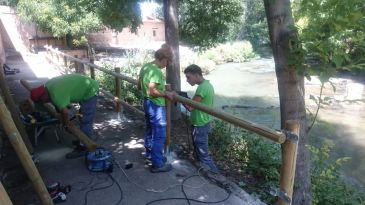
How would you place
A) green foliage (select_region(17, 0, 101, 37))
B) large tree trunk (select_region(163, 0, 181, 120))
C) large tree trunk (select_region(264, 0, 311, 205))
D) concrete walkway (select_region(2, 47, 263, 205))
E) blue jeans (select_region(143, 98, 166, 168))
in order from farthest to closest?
green foliage (select_region(17, 0, 101, 37))
large tree trunk (select_region(163, 0, 181, 120))
blue jeans (select_region(143, 98, 166, 168))
concrete walkway (select_region(2, 47, 263, 205))
large tree trunk (select_region(264, 0, 311, 205))

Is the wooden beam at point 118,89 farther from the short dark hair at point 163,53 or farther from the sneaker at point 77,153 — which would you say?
the short dark hair at point 163,53

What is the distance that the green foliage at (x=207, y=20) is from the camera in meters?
8.13

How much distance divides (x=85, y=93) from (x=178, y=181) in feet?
6.01

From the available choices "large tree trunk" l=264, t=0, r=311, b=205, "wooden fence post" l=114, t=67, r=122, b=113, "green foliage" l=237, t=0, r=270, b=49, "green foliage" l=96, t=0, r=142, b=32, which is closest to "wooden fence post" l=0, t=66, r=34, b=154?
"wooden fence post" l=114, t=67, r=122, b=113

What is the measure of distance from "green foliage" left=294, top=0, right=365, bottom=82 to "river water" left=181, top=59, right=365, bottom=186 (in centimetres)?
60

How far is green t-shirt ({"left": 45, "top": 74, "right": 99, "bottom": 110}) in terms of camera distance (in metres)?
4.39

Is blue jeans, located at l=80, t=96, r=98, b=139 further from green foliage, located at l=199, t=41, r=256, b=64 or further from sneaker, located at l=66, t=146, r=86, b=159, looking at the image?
green foliage, located at l=199, t=41, r=256, b=64

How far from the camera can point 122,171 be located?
4426 millimetres

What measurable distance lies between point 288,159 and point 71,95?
9.85 feet

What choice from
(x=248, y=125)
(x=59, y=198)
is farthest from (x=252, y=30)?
(x=59, y=198)

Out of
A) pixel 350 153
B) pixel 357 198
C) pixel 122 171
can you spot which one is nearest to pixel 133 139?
pixel 122 171

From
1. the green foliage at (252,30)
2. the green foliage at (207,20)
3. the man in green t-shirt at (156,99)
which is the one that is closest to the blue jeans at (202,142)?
the man in green t-shirt at (156,99)

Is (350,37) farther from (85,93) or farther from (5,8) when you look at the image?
(5,8)

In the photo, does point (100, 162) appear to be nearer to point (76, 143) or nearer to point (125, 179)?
point (125, 179)
